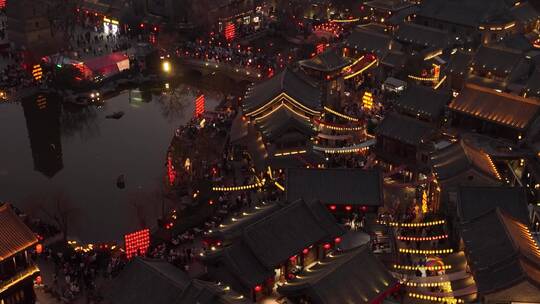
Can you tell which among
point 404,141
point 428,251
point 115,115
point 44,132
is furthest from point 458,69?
point 44,132

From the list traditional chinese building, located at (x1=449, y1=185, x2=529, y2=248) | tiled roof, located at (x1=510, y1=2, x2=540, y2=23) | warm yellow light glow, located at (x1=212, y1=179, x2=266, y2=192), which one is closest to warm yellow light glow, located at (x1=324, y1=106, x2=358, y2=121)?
warm yellow light glow, located at (x1=212, y1=179, x2=266, y2=192)

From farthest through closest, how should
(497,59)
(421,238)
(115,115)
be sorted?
(115,115), (497,59), (421,238)

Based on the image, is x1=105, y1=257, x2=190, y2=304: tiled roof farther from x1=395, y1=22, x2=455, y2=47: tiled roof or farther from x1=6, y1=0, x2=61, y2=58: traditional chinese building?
x1=6, y1=0, x2=61, y2=58: traditional chinese building

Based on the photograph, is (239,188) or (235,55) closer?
(239,188)

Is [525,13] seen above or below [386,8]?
above

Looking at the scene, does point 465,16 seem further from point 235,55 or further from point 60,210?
point 60,210

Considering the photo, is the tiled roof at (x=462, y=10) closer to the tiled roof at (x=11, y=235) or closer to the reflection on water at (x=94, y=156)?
the reflection on water at (x=94, y=156)
